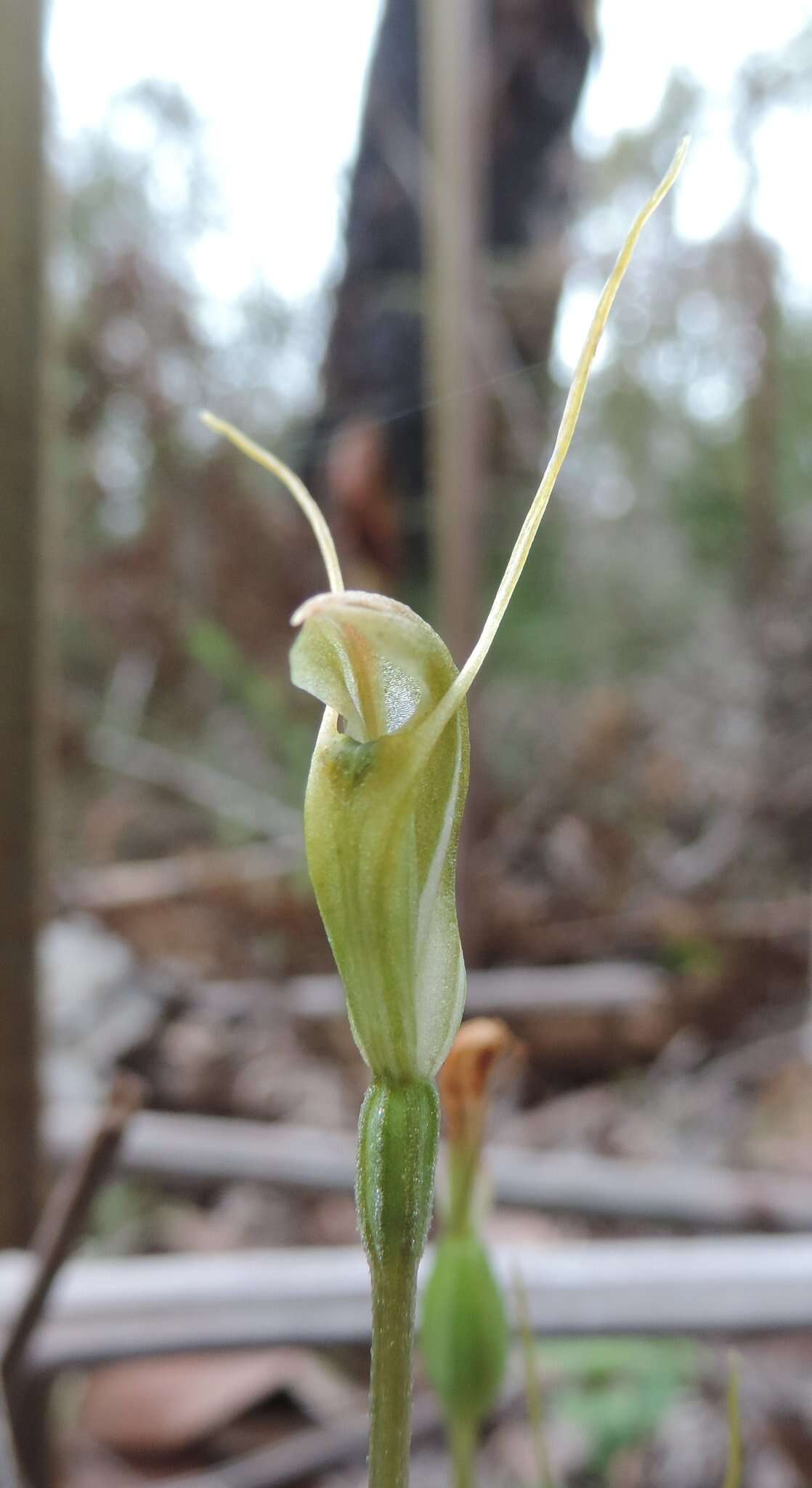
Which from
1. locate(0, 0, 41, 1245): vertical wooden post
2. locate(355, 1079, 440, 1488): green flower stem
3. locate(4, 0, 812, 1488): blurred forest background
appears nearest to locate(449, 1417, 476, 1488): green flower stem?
locate(355, 1079, 440, 1488): green flower stem

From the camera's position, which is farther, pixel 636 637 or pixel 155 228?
pixel 155 228

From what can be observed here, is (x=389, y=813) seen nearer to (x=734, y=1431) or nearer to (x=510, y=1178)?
(x=734, y=1431)

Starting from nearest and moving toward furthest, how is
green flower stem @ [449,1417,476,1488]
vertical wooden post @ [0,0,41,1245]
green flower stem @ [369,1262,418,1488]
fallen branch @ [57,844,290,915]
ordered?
green flower stem @ [369,1262,418,1488] → green flower stem @ [449,1417,476,1488] → vertical wooden post @ [0,0,41,1245] → fallen branch @ [57,844,290,915]

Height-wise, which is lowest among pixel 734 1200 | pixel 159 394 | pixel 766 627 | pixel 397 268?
pixel 734 1200

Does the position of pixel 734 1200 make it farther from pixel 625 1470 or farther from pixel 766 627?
pixel 766 627

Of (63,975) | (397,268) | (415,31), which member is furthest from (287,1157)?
(415,31)

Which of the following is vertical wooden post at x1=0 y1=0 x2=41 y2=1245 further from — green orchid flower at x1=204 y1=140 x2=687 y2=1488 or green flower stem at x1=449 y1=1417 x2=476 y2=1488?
green orchid flower at x1=204 y1=140 x2=687 y2=1488
